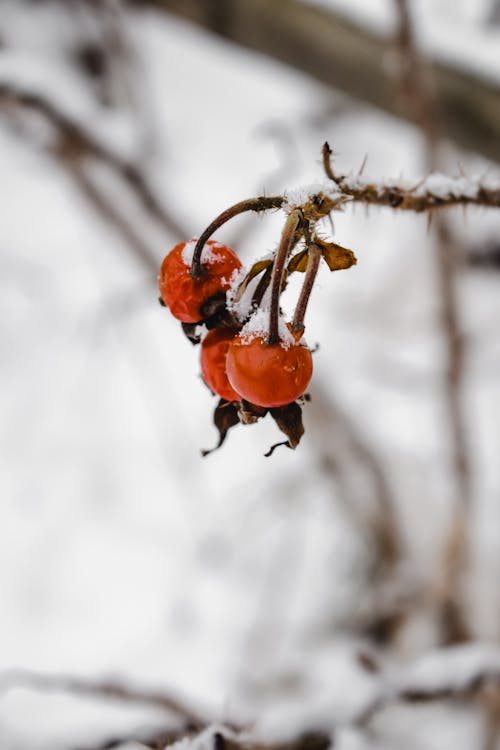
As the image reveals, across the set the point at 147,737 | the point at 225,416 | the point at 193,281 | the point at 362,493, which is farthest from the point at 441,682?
the point at 362,493

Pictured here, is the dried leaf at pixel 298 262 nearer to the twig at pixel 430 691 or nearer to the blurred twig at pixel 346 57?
the twig at pixel 430 691

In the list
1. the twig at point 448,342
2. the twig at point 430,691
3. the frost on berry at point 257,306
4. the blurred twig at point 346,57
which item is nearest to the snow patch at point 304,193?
the frost on berry at point 257,306

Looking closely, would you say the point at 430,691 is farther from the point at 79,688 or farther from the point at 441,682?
the point at 79,688

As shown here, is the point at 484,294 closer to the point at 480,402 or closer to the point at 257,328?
the point at 480,402

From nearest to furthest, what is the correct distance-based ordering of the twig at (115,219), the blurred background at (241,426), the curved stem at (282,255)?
the curved stem at (282,255), the blurred background at (241,426), the twig at (115,219)

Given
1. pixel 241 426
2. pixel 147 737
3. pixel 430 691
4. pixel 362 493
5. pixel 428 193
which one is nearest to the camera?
pixel 428 193

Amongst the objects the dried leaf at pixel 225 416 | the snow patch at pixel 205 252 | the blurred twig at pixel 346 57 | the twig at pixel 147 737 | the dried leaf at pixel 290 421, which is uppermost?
the blurred twig at pixel 346 57
